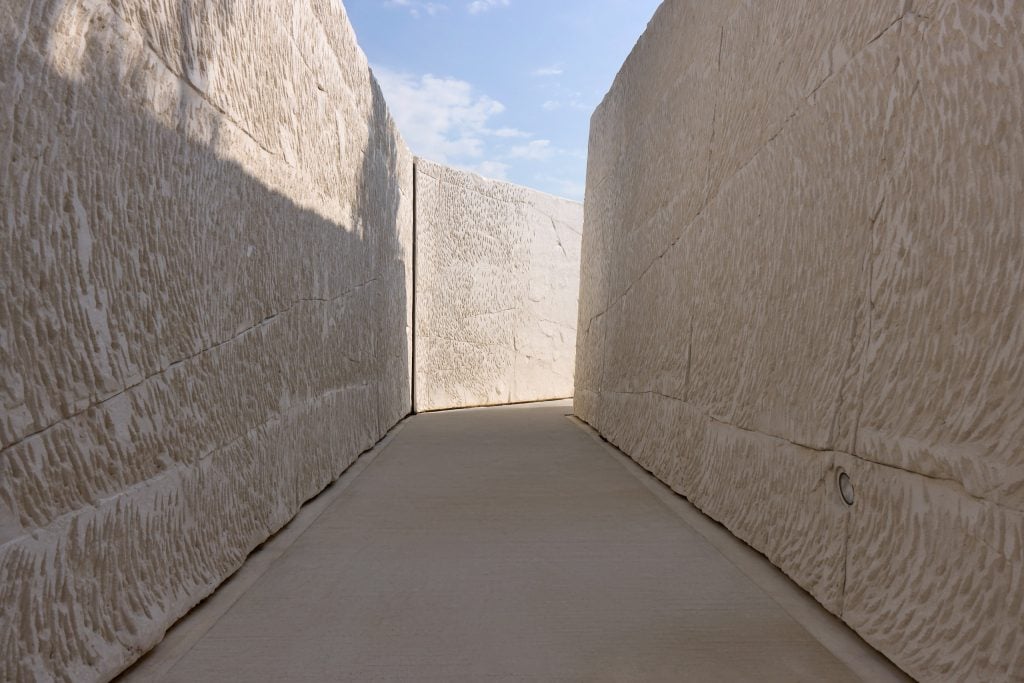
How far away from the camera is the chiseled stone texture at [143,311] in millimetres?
1472

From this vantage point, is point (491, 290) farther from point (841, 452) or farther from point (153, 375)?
point (153, 375)

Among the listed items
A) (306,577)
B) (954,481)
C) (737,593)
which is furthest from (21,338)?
(737,593)

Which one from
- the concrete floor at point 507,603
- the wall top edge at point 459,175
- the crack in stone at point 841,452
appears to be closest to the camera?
the crack in stone at point 841,452

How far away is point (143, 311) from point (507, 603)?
4.64ft

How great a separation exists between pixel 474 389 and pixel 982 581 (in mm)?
8790

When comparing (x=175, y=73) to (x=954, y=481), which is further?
(x=175, y=73)

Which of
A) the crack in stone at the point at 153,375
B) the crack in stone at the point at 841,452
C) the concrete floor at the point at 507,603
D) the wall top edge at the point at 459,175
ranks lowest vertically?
the concrete floor at the point at 507,603

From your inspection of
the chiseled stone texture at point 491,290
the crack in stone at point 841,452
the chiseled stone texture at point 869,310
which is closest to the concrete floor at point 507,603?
the chiseled stone texture at point 869,310

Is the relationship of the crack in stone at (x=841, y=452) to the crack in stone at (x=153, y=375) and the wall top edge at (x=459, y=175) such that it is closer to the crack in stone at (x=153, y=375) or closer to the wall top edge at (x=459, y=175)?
the crack in stone at (x=153, y=375)

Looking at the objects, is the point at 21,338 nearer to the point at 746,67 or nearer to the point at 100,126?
the point at 100,126

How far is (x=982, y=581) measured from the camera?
157 centimetres

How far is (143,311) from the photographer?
1959 millimetres

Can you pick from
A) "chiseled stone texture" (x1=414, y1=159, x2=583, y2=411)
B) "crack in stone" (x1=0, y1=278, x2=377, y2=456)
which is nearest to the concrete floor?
"crack in stone" (x1=0, y1=278, x2=377, y2=456)

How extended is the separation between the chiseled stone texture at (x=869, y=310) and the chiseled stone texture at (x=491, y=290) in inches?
222
